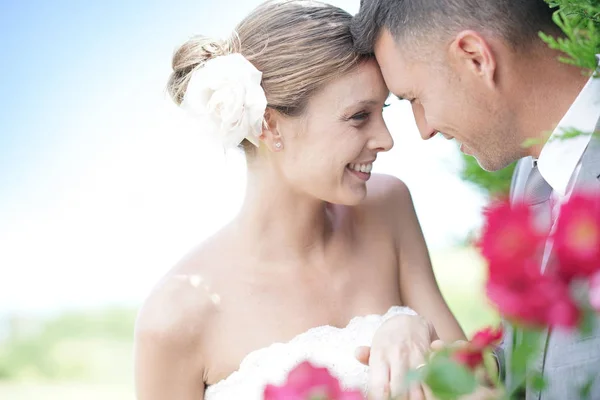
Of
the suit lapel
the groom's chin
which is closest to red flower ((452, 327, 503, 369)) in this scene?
the suit lapel

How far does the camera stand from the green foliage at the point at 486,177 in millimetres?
3250

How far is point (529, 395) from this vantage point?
1791 millimetres

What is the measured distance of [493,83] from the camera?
2.13m

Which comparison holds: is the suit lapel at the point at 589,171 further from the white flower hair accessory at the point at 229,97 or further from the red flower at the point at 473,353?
the white flower hair accessory at the point at 229,97

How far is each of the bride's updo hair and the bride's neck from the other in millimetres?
299

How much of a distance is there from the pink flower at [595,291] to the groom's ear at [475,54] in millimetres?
1478

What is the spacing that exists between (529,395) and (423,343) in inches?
13.9

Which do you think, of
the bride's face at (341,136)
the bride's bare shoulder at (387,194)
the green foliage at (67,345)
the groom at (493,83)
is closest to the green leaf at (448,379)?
the groom at (493,83)

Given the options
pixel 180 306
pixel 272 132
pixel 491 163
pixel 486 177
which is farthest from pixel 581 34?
pixel 486 177

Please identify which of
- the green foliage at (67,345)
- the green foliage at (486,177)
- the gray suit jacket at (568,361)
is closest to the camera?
the gray suit jacket at (568,361)

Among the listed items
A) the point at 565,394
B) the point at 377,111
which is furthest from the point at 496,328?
the point at 377,111

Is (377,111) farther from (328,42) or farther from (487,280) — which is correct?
(487,280)

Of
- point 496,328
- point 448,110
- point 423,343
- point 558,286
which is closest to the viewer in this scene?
point 558,286

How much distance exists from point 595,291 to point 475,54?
152 centimetres
